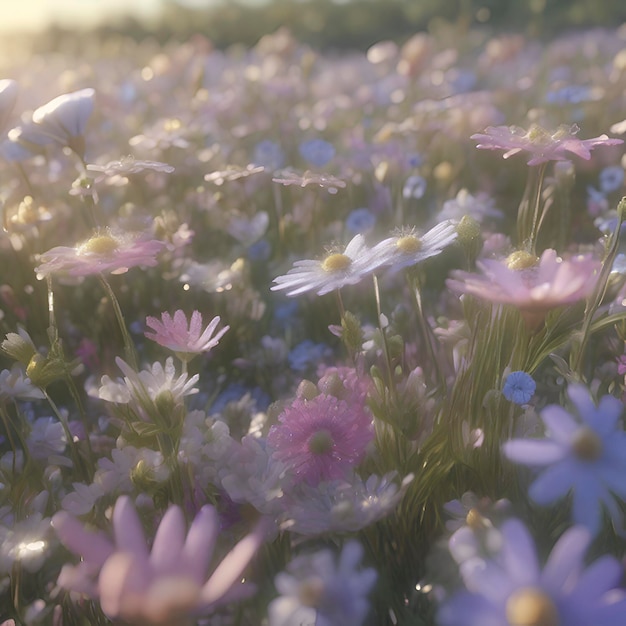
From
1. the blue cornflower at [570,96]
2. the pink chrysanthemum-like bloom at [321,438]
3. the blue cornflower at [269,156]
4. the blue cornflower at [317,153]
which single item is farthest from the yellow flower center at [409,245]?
the blue cornflower at [570,96]

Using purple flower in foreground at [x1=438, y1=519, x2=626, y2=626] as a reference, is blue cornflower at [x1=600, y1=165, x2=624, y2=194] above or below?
below

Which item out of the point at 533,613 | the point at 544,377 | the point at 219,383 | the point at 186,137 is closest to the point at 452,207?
the point at 544,377

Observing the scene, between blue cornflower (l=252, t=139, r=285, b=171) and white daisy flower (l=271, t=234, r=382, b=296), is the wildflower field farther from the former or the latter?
blue cornflower (l=252, t=139, r=285, b=171)

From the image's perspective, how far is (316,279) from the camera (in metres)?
1.10

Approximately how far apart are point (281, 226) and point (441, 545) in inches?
40.9

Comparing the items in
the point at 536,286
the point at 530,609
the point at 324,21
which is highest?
the point at 536,286

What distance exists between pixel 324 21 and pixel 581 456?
1076 cm

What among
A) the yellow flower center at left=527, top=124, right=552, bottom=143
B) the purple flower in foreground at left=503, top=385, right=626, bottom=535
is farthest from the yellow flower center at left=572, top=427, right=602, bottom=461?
the yellow flower center at left=527, top=124, right=552, bottom=143

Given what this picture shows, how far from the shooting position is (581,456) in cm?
68

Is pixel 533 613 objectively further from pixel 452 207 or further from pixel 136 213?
pixel 136 213

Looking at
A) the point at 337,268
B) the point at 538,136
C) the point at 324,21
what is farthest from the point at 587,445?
the point at 324,21

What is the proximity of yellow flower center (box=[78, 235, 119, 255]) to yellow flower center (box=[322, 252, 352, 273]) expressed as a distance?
33cm

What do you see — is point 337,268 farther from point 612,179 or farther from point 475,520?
point 612,179

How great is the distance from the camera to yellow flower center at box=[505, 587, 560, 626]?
0.59 metres
